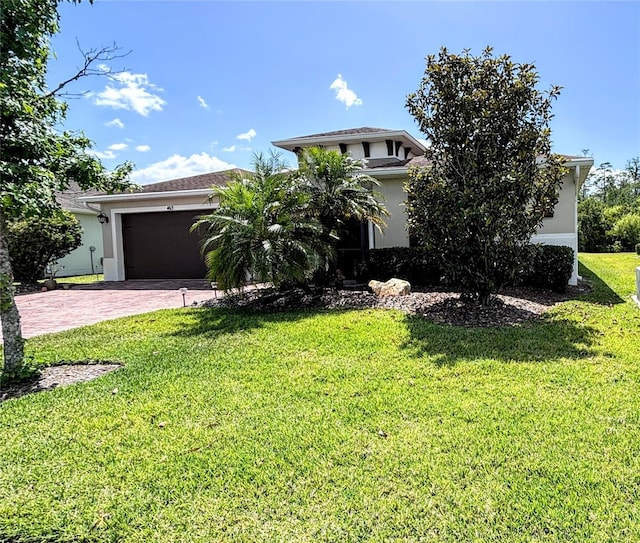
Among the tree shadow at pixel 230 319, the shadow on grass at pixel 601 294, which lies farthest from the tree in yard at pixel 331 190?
the shadow on grass at pixel 601 294

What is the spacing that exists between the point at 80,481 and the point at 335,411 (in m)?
2.03

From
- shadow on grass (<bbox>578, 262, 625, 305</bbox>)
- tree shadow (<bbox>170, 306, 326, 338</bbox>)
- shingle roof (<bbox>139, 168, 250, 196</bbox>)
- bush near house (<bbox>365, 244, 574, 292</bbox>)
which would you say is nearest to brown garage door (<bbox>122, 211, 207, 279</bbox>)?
shingle roof (<bbox>139, 168, 250, 196</bbox>)

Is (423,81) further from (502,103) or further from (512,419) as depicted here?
(512,419)

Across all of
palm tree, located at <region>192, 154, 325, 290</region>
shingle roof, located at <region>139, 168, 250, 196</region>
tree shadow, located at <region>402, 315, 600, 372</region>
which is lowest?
tree shadow, located at <region>402, 315, 600, 372</region>

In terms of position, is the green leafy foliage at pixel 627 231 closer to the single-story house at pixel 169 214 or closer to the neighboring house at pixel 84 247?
Result: the single-story house at pixel 169 214

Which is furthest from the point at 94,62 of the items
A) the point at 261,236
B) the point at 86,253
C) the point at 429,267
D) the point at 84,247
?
the point at 86,253

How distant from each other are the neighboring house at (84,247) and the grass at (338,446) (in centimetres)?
1660

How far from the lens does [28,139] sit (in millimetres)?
4688

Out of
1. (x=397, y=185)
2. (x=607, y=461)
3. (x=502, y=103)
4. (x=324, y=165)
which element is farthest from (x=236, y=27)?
(x=607, y=461)

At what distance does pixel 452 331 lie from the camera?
6719 mm

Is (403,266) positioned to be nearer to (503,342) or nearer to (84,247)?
(503,342)

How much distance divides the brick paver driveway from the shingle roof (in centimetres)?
348

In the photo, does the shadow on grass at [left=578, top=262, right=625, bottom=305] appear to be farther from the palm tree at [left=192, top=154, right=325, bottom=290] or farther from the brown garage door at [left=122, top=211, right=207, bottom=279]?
the brown garage door at [left=122, top=211, right=207, bottom=279]

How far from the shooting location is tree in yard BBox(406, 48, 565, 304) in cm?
746
